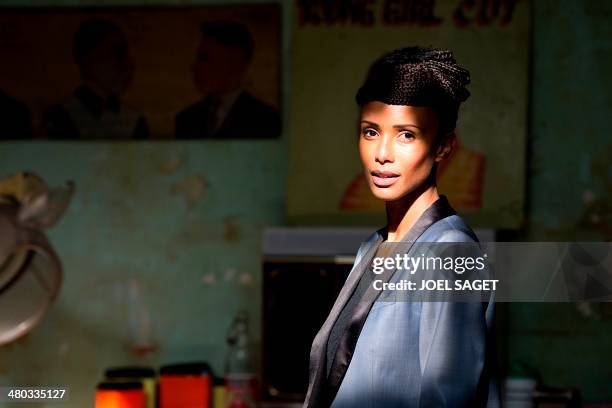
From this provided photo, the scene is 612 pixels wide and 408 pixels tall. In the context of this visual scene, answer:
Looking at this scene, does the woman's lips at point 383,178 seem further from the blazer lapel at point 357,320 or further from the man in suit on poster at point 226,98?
the man in suit on poster at point 226,98

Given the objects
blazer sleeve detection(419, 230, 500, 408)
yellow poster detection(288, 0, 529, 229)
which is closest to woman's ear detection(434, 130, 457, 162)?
blazer sleeve detection(419, 230, 500, 408)

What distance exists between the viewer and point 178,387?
129 inches

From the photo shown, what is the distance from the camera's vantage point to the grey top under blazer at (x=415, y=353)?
1098 millimetres

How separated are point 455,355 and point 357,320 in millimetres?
164

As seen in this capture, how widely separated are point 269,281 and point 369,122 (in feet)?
6.12

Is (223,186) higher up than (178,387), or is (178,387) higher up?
Result: (223,186)

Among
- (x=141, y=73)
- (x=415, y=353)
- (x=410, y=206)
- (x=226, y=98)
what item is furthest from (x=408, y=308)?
(x=141, y=73)

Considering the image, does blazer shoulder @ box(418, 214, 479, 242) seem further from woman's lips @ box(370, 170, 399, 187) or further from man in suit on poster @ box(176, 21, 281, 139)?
man in suit on poster @ box(176, 21, 281, 139)

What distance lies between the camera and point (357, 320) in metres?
1.21

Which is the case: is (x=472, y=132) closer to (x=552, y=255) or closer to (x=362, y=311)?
(x=552, y=255)

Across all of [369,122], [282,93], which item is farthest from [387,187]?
[282,93]

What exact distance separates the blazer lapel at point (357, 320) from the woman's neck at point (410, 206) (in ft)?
0.08

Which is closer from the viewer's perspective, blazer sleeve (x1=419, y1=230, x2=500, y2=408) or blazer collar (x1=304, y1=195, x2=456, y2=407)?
blazer sleeve (x1=419, y1=230, x2=500, y2=408)

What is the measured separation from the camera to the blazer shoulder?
119 centimetres
